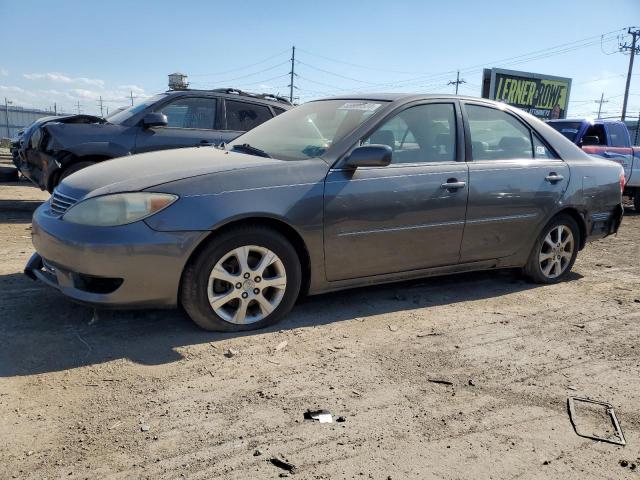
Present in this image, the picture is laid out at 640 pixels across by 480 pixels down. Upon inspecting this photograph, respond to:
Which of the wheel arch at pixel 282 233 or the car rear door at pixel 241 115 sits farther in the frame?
the car rear door at pixel 241 115

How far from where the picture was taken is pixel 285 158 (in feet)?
13.0

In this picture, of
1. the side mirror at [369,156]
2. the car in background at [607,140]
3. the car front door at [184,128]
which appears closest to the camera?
the side mirror at [369,156]

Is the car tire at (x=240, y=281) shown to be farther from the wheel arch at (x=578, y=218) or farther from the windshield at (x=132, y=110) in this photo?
the windshield at (x=132, y=110)

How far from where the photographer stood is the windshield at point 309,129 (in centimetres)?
406

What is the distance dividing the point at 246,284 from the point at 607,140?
9.90 m

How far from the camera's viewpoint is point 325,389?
2.97 m

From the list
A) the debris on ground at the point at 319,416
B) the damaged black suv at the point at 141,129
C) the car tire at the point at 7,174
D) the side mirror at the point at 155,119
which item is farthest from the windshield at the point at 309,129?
the car tire at the point at 7,174

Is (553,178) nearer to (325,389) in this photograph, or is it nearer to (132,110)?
(325,389)

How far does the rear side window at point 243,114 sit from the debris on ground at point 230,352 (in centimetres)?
522


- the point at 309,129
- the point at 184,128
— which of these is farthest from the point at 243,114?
the point at 309,129

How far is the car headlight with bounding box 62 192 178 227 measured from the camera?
331cm

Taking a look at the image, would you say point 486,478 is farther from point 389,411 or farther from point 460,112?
Answer: point 460,112

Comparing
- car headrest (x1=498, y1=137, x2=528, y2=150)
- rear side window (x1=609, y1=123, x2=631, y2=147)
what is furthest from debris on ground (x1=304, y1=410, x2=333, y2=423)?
rear side window (x1=609, y1=123, x2=631, y2=147)

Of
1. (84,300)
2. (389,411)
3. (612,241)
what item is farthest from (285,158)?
(612,241)
